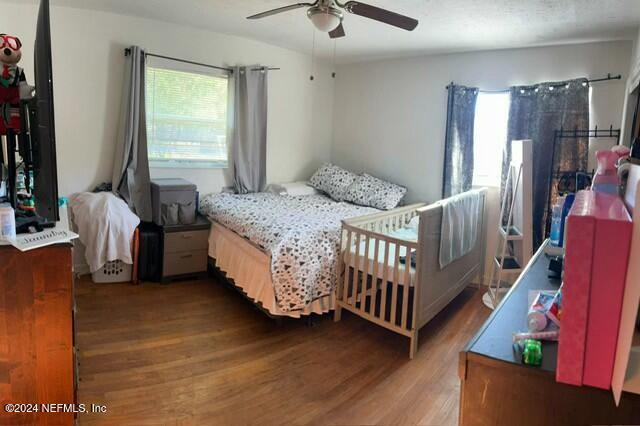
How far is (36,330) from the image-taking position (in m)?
1.49

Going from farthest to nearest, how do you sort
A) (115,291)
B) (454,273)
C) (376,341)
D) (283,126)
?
(283,126) < (115,291) < (454,273) < (376,341)

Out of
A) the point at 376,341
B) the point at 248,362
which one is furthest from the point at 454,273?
the point at 248,362

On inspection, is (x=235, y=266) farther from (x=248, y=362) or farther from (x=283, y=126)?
(x=283, y=126)

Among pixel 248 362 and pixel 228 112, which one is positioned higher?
pixel 228 112

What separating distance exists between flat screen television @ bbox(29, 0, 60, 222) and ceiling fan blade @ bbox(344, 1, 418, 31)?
4.74 feet

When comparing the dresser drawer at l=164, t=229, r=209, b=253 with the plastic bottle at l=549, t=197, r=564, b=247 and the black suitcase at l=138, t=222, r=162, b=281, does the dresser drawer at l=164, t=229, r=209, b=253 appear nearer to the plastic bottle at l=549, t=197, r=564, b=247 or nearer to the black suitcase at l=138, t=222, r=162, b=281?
the black suitcase at l=138, t=222, r=162, b=281

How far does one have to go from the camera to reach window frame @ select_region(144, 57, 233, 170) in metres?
3.79

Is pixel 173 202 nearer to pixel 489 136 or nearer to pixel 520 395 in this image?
pixel 489 136

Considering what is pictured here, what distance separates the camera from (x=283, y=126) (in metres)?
4.73

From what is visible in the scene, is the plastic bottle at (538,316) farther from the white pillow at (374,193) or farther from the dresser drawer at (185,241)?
the dresser drawer at (185,241)

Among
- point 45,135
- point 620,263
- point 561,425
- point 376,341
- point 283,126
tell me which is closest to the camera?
point 620,263

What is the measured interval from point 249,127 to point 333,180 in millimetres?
1090

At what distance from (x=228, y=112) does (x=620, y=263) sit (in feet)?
13.2

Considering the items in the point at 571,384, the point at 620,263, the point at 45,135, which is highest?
the point at 45,135
